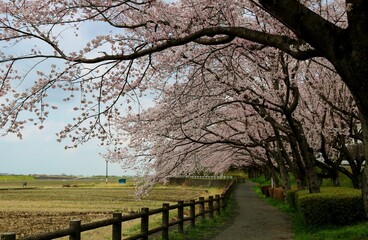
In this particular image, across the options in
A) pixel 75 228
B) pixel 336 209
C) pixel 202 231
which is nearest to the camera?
pixel 75 228

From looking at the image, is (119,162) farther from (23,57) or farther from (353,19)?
(353,19)

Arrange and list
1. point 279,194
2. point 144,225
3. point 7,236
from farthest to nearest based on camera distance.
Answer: point 279,194 < point 144,225 < point 7,236

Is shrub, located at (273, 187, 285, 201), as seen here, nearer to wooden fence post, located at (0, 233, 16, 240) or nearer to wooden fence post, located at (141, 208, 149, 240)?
wooden fence post, located at (141, 208, 149, 240)

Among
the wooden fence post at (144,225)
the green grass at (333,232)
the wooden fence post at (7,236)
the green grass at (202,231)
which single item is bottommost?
the green grass at (202,231)

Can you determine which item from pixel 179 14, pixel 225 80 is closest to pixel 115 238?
pixel 179 14

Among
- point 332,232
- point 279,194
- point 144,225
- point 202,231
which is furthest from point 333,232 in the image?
point 279,194

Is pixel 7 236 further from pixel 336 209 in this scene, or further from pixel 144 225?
pixel 336 209

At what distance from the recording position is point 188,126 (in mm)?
14734

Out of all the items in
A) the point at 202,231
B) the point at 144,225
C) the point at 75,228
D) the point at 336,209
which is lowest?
the point at 202,231

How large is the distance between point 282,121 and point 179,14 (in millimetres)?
10396

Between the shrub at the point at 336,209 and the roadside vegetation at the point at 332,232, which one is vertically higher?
the shrub at the point at 336,209

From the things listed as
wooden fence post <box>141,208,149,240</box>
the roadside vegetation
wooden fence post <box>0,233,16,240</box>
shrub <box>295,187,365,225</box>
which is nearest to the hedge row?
shrub <box>295,187,365,225</box>

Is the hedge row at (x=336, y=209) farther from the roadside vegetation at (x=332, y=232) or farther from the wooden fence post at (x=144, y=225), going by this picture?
the wooden fence post at (x=144, y=225)

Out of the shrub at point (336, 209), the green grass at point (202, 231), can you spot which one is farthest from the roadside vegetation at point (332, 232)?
the green grass at point (202, 231)
